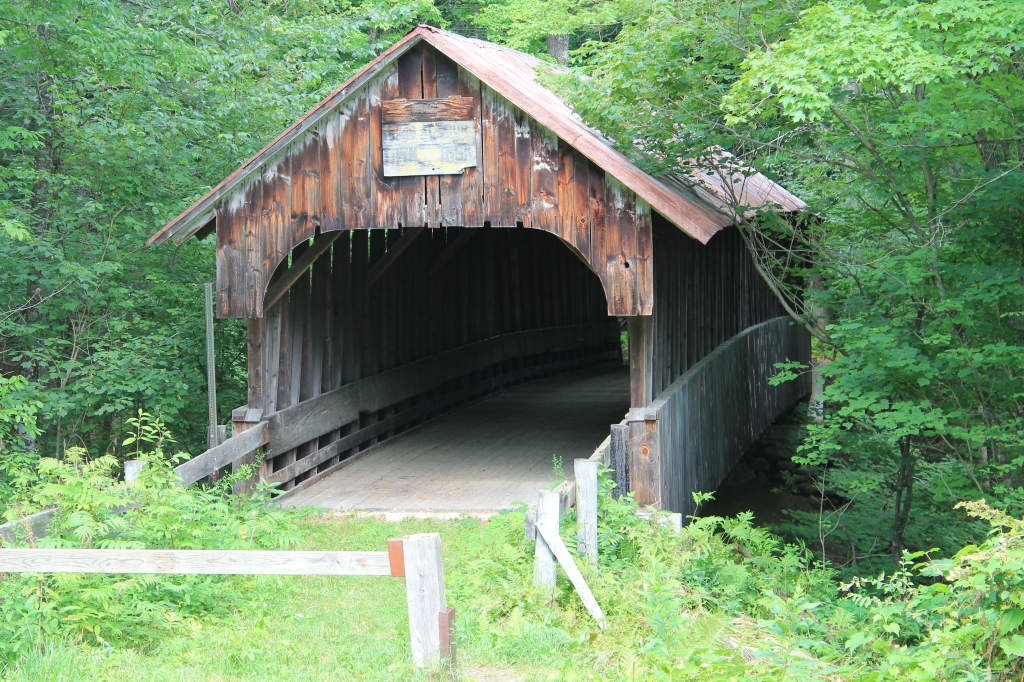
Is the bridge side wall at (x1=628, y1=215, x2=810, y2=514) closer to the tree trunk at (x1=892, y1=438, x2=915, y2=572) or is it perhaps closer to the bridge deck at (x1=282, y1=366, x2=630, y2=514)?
the bridge deck at (x1=282, y1=366, x2=630, y2=514)

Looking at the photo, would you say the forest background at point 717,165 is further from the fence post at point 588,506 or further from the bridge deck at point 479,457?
the fence post at point 588,506

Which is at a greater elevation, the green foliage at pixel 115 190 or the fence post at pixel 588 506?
the green foliage at pixel 115 190

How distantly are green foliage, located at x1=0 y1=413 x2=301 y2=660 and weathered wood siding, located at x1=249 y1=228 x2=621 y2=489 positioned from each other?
3.01 metres

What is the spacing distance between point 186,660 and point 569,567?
2.08 m

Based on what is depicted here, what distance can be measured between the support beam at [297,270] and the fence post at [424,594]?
5.26m

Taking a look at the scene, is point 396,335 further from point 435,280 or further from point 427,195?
point 427,195

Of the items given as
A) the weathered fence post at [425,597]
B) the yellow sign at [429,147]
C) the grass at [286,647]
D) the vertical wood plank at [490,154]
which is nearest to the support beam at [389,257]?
the yellow sign at [429,147]

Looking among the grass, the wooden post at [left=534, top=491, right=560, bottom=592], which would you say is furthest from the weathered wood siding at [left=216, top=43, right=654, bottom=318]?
the grass

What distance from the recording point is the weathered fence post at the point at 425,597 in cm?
450

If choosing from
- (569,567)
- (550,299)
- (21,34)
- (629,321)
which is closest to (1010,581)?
(569,567)

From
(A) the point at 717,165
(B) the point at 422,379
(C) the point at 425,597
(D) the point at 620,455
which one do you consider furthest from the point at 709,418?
(C) the point at 425,597

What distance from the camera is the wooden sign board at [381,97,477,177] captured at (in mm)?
8758

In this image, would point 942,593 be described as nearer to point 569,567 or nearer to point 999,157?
point 569,567

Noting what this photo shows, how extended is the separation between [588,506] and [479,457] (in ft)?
15.8
